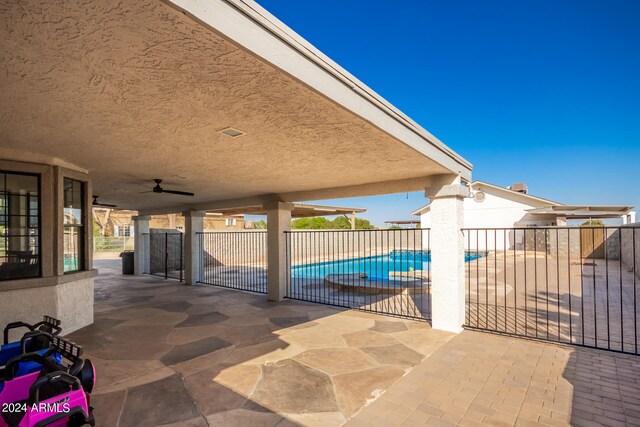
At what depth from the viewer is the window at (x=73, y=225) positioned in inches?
215

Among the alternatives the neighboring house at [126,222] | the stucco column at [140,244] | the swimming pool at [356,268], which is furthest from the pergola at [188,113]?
the neighboring house at [126,222]

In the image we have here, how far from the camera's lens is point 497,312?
256 inches

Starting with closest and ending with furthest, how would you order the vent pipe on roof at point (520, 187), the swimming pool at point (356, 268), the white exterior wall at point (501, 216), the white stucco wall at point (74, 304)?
the white stucco wall at point (74, 304), the swimming pool at point (356, 268), the white exterior wall at point (501, 216), the vent pipe on roof at point (520, 187)

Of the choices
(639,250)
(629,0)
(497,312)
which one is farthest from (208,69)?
(639,250)

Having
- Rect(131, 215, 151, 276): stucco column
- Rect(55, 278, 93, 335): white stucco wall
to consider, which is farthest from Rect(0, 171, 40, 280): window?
Rect(131, 215, 151, 276): stucco column

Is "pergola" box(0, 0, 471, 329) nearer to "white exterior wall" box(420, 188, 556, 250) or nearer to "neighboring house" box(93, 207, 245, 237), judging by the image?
"white exterior wall" box(420, 188, 556, 250)

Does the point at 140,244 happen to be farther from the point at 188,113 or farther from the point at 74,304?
the point at 188,113

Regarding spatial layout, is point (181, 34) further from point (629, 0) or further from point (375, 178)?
point (629, 0)

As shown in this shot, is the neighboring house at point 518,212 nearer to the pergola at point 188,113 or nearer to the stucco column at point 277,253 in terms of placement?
the stucco column at point 277,253

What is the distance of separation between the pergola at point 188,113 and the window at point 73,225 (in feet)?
0.46

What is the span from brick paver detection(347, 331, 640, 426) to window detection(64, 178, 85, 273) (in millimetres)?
5609

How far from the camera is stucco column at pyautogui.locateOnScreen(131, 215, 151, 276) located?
41.8 feet

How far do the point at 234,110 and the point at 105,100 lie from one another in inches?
39.9

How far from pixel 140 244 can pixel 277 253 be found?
8.11m
